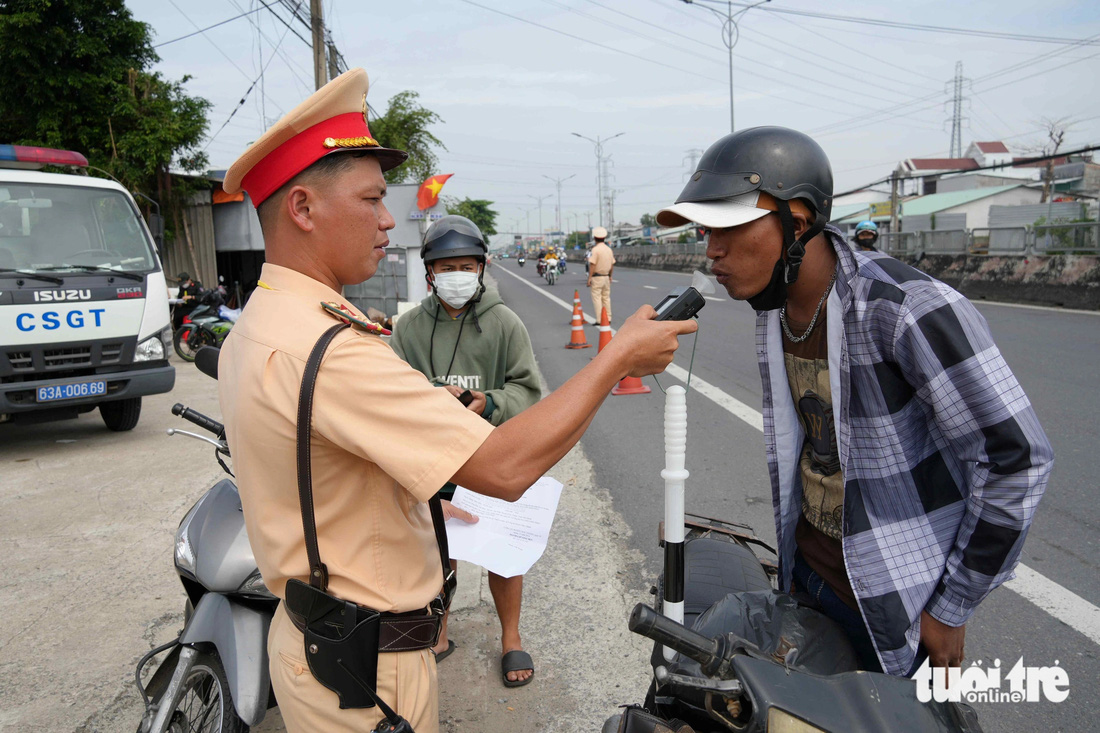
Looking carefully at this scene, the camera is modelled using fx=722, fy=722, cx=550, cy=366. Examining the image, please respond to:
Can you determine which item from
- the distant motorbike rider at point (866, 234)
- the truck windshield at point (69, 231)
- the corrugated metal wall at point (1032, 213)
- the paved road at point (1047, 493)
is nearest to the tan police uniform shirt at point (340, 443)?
the paved road at point (1047, 493)

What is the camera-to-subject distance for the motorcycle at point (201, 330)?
1240cm

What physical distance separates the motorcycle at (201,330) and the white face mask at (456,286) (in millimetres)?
9870

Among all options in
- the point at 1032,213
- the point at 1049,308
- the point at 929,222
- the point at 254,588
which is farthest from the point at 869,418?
the point at 929,222

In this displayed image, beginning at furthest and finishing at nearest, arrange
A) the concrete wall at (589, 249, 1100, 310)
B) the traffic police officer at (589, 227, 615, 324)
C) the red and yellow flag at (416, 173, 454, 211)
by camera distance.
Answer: the red and yellow flag at (416, 173, 454, 211) → the concrete wall at (589, 249, 1100, 310) → the traffic police officer at (589, 227, 615, 324)

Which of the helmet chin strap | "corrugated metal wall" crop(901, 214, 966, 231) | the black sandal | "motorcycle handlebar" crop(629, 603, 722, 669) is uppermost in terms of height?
"corrugated metal wall" crop(901, 214, 966, 231)

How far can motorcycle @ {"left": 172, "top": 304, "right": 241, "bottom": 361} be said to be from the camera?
40.7ft

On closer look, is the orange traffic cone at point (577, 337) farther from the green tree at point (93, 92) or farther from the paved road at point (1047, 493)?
the green tree at point (93, 92)

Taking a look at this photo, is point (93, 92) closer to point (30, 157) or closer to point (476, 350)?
point (30, 157)

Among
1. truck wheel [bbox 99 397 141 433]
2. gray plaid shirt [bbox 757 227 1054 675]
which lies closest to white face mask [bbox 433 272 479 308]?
gray plaid shirt [bbox 757 227 1054 675]

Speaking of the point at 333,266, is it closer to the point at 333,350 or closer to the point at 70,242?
the point at 333,350

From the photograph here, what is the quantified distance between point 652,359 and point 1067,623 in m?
2.95

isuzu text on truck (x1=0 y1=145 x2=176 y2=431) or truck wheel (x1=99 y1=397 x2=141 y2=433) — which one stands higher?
isuzu text on truck (x1=0 y1=145 x2=176 y2=431)

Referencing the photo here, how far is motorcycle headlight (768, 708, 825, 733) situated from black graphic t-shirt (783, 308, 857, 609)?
81 centimetres

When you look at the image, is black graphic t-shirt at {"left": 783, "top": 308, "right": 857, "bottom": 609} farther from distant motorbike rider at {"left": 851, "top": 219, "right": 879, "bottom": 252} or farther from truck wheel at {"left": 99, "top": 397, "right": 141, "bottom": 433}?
distant motorbike rider at {"left": 851, "top": 219, "right": 879, "bottom": 252}
